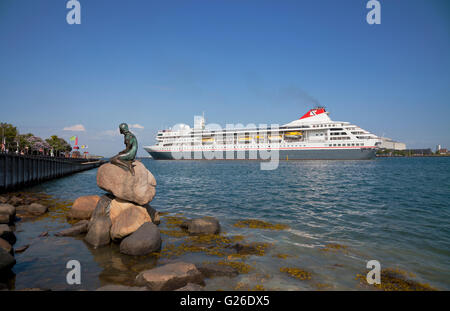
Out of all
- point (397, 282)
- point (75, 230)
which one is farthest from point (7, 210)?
point (397, 282)

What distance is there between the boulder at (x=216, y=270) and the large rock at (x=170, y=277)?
1.27ft

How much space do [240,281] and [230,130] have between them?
3267 inches

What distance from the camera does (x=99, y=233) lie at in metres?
8.23

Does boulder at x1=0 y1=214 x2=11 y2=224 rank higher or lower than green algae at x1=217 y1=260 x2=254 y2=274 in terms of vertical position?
higher

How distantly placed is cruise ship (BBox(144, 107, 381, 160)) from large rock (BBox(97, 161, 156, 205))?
237 feet

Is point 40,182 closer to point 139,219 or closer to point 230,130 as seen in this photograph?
point 139,219

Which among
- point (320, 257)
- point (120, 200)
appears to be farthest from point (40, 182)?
point (320, 257)

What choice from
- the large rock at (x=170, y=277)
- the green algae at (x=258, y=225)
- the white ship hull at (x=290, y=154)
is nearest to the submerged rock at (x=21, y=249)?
the large rock at (x=170, y=277)

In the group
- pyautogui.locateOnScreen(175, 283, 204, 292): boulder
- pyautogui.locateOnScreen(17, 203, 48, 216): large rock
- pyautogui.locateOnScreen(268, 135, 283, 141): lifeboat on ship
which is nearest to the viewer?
pyautogui.locateOnScreen(175, 283, 204, 292): boulder

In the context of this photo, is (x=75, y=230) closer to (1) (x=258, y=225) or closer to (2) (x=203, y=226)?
(2) (x=203, y=226)

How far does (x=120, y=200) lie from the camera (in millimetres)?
9430

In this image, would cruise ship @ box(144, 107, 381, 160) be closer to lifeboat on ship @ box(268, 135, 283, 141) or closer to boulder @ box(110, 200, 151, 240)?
lifeboat on ship @ box(268, 135, 283, 141)

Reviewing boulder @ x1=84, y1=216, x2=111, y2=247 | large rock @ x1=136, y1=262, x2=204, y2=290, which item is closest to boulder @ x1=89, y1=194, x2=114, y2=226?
boulder @ x1=84, y1=216, x2=111, y2=247

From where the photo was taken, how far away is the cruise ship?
242 feet
